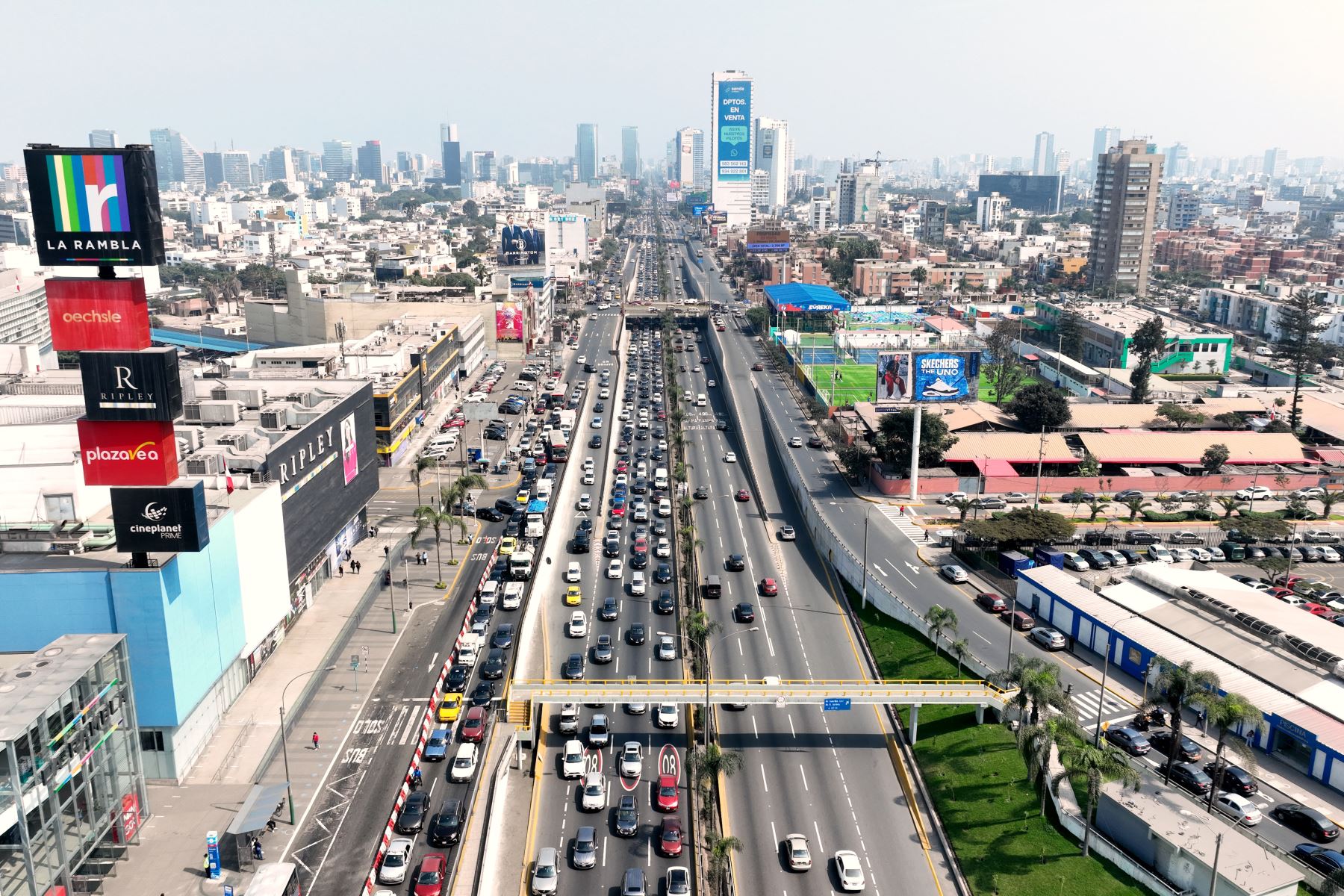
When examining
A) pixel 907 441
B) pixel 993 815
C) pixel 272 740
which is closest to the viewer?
pixel 993 815

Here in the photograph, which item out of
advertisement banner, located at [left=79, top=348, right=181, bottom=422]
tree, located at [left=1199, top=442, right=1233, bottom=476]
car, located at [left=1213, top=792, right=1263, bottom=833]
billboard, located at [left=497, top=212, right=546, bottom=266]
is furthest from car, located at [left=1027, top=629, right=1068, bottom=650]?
billboard, located at [left=497, top=212, right=546, bottom=266]

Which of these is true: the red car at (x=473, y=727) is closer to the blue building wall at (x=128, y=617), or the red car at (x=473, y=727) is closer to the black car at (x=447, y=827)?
the black car at (x=447, y=827)

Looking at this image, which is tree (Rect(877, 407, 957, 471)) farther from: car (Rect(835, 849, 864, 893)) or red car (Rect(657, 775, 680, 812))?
car (Rect(835, 849, 864, 893))

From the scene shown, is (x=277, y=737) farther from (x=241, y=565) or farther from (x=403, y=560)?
(x=403, y=560)

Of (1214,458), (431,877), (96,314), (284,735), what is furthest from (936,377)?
(96,314)

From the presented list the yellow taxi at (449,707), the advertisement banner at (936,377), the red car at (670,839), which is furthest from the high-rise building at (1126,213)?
the red car at (670,839)

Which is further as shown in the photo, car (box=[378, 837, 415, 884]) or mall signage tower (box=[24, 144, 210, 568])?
mall signage tower (box=[24, 144, 210, 568])

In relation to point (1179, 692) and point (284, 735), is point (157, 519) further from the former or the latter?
point (1179, 692)
